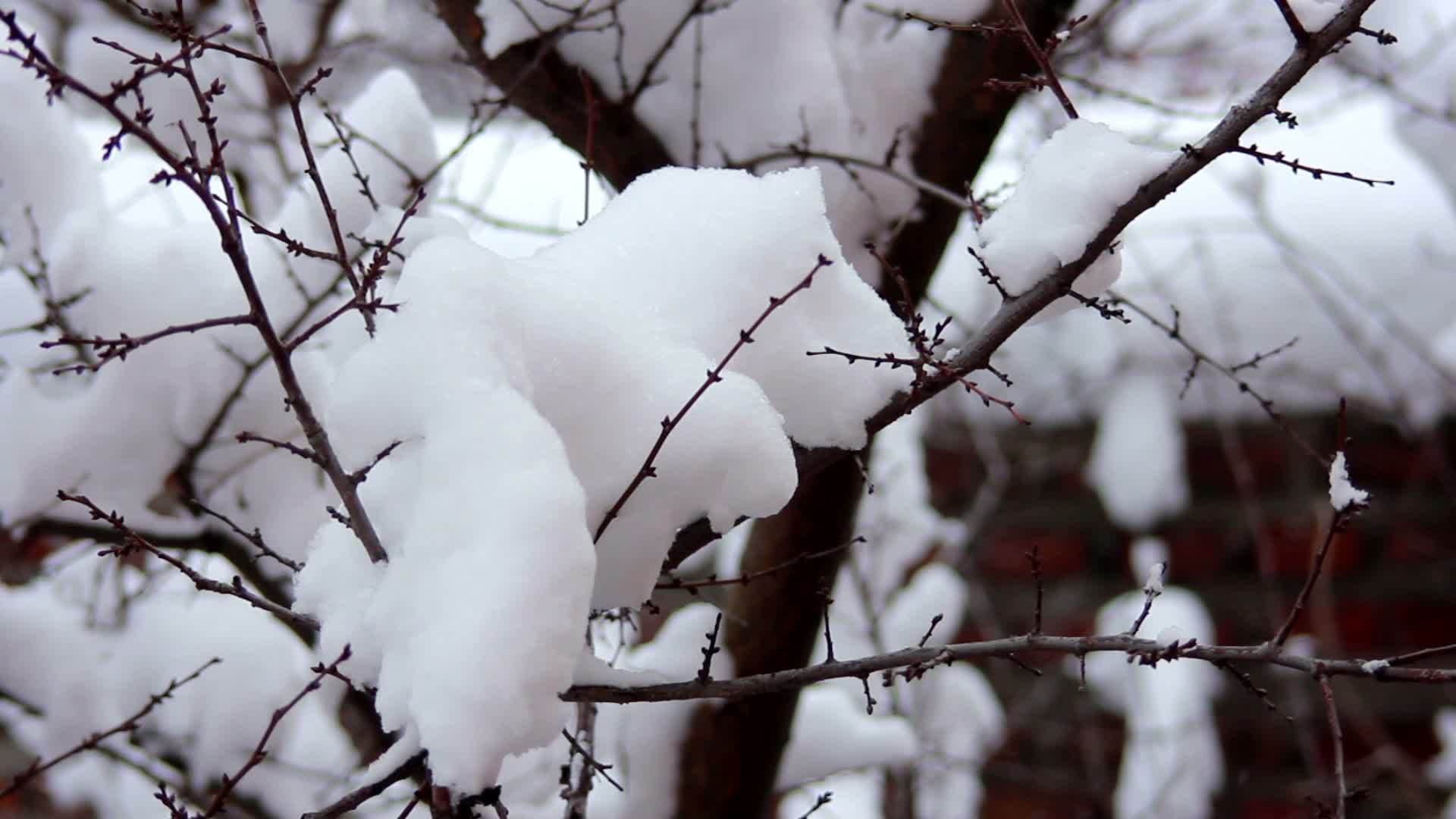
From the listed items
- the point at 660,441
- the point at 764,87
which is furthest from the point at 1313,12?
the point at 764,87

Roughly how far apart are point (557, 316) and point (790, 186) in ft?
0.83

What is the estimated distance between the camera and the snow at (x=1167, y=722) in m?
2.42

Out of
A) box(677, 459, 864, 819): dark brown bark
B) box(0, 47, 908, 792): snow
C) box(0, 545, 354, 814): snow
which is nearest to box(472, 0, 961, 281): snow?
box(677, 459, 864, 819): dark brown bark

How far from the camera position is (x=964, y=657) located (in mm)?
750

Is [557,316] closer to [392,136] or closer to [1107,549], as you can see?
[392,136]

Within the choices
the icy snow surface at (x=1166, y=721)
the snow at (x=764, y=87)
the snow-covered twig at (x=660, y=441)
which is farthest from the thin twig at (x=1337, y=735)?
the icy snow surface at (x=1166, y=721)

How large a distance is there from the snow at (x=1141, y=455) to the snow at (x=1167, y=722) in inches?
8.7

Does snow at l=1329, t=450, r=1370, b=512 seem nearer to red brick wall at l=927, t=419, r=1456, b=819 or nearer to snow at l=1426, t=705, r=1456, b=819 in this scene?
red brick wall at l=927, t=419, r=1456, b=819

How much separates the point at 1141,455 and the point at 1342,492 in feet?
6.51

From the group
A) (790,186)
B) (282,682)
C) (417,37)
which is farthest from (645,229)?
(417,37)

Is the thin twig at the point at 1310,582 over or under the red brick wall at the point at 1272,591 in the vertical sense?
under

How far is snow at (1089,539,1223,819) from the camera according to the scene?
242 centimetres

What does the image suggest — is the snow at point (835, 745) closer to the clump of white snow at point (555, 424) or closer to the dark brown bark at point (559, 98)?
the dark brown bark at point (559, 98)

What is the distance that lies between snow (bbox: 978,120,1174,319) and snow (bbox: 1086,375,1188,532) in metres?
1.87
